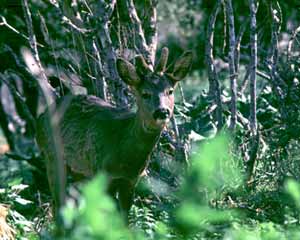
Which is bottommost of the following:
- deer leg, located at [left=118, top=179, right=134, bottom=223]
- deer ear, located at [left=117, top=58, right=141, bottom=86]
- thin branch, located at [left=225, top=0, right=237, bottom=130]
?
deer leg, located at [left=118, top=179, right=134, bottom=223]

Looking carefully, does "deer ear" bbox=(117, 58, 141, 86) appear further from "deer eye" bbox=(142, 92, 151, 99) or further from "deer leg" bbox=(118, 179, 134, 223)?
"deer leg" bbox=(118, 179, 134, 223)

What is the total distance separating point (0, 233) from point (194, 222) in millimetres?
4867

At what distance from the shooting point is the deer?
7.93 meters

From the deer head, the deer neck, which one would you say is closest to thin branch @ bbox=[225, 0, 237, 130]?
the deer head

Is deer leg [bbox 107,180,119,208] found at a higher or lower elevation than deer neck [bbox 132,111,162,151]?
lower

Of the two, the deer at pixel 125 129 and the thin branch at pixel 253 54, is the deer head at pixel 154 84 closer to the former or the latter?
the deer at pixel 125 129

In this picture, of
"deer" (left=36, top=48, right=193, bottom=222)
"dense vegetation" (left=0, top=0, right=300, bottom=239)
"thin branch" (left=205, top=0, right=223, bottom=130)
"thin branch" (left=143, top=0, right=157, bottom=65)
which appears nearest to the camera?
"deer" (left=36, top=48, right=193, bottom=222)

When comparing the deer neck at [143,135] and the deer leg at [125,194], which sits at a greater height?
the deer neck at [143,135]

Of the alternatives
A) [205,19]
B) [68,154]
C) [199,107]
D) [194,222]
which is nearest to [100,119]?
[68,154]

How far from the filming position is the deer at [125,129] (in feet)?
26.0

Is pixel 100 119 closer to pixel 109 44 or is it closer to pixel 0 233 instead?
pixel 109 44

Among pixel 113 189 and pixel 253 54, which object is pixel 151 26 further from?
pixel 113 189

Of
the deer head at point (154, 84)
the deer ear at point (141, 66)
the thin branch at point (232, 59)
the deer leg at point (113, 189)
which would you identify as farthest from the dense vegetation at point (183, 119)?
the deer ear at point (141, 66)

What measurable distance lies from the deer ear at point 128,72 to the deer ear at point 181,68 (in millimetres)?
287
